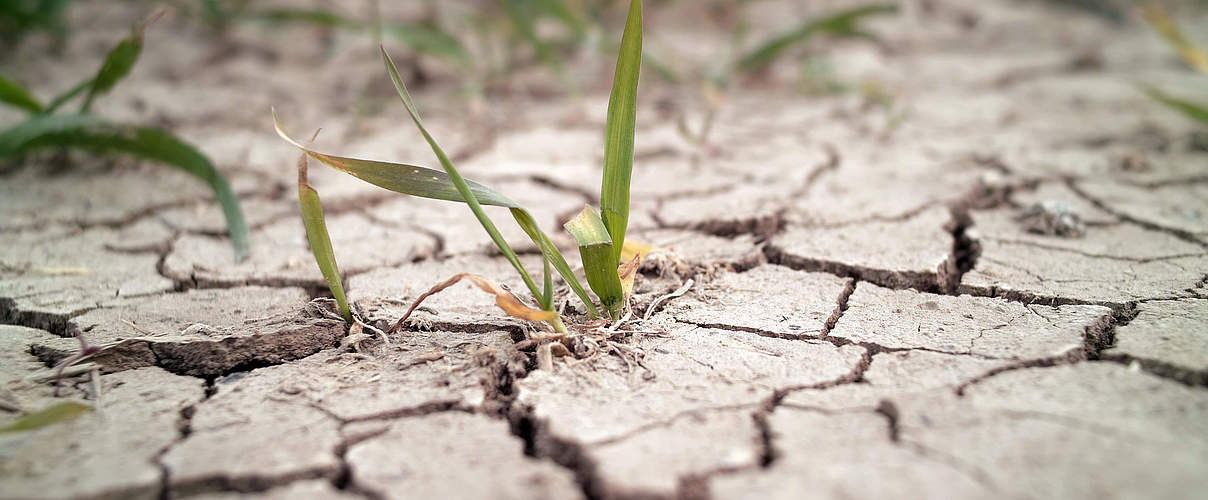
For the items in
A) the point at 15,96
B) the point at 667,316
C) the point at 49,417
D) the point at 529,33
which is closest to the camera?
the point at 49,417

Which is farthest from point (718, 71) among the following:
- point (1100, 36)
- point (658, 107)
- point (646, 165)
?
point (1100, 36)

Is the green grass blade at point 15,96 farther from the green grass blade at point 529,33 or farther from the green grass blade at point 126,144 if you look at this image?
the green grass blade at point 529,33

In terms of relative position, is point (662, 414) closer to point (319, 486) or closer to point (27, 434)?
point (319, 486)

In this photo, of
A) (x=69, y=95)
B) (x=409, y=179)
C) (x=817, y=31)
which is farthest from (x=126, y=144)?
(x=817, y=31)

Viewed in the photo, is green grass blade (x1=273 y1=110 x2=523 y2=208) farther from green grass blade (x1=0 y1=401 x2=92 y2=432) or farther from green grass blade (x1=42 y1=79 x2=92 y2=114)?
green grass blade (x1=42 y1=79 x2=92 y2=114)

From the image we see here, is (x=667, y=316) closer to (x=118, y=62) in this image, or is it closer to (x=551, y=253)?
(x=551, y=253)

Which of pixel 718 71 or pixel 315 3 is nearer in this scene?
pixel 718 71

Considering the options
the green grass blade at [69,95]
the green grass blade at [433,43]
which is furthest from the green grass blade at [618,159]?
the green grass blade at [433,43]

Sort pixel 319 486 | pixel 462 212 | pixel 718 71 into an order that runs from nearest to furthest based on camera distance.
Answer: pixel 319 486, pixel 462 212, pixel 718 71
